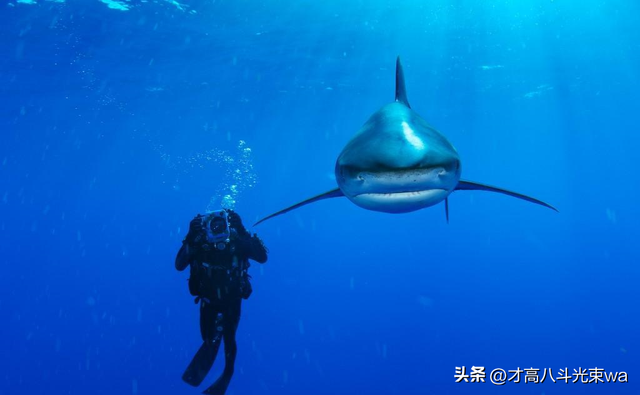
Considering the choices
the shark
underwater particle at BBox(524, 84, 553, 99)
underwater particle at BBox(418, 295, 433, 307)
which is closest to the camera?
the shark

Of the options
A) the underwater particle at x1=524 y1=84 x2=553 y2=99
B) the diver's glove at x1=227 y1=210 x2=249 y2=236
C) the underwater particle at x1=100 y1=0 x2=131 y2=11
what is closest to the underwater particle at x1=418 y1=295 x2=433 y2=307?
the underwater particle at x1=524 y1=84 x2=553 y2=99

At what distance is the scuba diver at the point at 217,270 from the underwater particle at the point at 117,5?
13.4m

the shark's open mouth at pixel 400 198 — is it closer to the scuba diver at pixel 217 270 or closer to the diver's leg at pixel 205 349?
the scuba diver at pixel 217 270

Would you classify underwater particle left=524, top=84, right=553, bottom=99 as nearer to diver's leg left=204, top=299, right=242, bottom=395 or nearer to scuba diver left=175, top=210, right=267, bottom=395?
scuba diver left=175, top=210, right=267, bottom=395

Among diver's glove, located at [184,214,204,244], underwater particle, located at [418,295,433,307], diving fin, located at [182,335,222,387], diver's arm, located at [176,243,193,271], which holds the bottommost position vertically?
underwater particle, located at [418,295,433,307]

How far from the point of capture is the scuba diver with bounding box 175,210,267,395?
19.3 ft

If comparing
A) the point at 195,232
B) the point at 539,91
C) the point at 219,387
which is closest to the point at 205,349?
the point at 219,387

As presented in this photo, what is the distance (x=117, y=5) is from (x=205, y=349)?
14.6 meters

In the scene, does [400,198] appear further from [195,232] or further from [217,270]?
[217,270]

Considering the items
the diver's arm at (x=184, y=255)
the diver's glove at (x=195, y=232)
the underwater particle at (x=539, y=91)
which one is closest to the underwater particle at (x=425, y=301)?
the underwater particle at (x=539, y=91)

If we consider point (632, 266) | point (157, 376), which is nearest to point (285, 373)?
point (157, 376)

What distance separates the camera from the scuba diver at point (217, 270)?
19.3 ft

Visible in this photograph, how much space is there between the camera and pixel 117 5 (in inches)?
610

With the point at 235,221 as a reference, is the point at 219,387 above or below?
below
